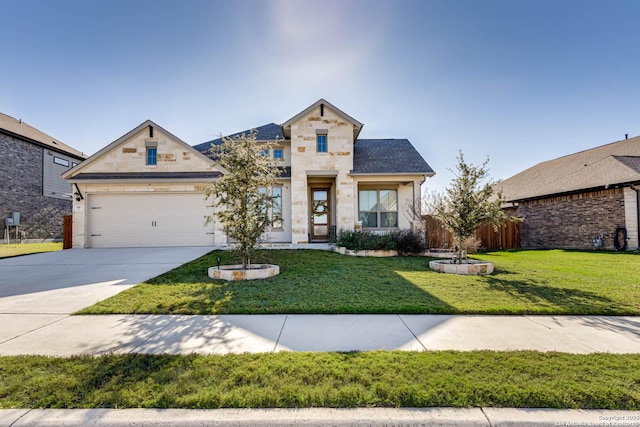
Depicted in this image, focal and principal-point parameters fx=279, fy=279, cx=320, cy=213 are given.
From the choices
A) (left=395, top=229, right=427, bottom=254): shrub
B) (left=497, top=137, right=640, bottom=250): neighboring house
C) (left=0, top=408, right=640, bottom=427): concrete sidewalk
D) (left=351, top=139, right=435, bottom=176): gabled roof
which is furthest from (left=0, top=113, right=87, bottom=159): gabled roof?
(left=497, top=137, right=640, bottom=250): neighboring house

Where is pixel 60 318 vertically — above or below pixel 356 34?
below

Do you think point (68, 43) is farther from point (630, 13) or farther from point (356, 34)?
point (630, 13)

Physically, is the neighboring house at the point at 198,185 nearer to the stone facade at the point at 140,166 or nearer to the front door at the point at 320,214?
the stone facade at the point at 140,166

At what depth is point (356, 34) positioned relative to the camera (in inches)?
379

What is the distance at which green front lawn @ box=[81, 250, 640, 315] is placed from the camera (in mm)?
4703

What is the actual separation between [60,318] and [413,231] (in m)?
11.1

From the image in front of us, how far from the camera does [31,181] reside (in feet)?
65.5

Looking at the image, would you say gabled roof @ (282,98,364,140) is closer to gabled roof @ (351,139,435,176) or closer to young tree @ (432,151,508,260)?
gabled roof @ (351,139,435,176)

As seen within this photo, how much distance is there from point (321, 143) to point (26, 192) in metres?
21.6

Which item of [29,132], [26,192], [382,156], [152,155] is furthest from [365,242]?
[29,132]

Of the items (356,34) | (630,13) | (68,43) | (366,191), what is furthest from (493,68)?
(68,43)

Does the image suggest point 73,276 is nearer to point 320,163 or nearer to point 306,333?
point 306,333

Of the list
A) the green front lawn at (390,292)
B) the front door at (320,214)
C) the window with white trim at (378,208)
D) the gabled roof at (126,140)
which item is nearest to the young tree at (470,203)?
the green front lawn at (390,292)

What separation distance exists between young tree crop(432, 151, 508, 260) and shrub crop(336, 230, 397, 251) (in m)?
3.25
